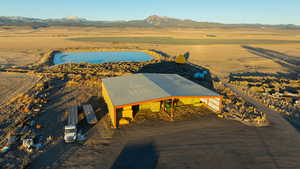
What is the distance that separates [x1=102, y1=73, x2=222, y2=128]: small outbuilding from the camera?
18181 millimetres

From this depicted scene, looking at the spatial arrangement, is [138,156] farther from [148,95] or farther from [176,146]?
[148,95]

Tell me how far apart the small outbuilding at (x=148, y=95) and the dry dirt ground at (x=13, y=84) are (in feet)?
42.9

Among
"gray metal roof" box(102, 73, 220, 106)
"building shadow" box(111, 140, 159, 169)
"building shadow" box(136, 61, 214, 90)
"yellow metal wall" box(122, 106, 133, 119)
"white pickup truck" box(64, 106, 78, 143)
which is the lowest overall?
"building shadow" box(111, 140, 159, 169)

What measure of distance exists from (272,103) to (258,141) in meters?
11.4

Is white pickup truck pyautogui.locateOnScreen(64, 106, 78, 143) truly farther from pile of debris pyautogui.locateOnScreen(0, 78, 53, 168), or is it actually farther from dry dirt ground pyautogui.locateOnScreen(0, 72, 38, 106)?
dry dirt ground pyautogui.locateOnScreen(0, 72, 38, 106)

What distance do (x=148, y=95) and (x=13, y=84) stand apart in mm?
24545

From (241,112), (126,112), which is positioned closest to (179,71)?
(241,112)

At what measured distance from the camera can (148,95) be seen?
18.9 metres

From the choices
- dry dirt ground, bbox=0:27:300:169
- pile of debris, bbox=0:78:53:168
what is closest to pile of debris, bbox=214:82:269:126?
dry dirt ground, bbox=0:27:300:169

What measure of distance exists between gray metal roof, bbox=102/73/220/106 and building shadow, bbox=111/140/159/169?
3.77m

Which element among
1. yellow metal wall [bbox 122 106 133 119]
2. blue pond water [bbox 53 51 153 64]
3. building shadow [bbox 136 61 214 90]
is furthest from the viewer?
blue pond water [bbox 53 51 153 64]

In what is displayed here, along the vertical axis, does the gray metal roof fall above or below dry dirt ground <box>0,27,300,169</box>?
above

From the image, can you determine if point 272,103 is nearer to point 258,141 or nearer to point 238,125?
point 238,125

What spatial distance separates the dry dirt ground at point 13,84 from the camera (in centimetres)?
2665
